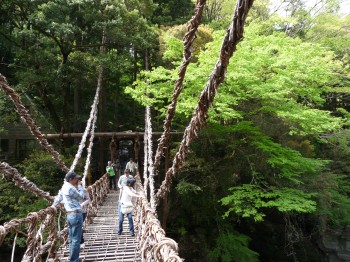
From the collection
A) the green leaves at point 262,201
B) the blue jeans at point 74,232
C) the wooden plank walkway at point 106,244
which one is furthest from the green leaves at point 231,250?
the blue jeans at point 74,232

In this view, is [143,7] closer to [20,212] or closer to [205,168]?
[205,168]

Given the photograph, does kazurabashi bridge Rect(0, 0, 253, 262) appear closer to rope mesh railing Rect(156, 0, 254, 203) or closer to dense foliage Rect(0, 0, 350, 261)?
rope mesh railing Rect(156, 0, 254, 203)

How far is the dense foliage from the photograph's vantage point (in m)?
6.76

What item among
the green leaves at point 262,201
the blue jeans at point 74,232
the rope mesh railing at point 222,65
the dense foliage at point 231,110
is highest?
the dense foliage at point 231,110

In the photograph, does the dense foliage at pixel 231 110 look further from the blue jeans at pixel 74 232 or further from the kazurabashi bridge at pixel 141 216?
the blue jeans at pixel 74 232

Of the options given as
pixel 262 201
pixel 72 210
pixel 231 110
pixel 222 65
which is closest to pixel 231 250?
pixel 262 201

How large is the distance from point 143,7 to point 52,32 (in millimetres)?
3936

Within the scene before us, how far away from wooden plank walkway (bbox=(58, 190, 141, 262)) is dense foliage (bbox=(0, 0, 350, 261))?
8.66 feet

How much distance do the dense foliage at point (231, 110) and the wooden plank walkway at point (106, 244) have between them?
2.64 meters

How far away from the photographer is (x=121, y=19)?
977 cm

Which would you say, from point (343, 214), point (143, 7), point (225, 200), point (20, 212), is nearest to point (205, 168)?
point (225, 200)

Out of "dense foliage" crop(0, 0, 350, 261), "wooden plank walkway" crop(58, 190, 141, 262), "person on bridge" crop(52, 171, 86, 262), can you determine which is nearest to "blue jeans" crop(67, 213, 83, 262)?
"person on bridge" crop(52, 171, 86, 262)

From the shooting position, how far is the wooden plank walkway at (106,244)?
4.03 metres

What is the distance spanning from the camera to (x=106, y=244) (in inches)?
181
